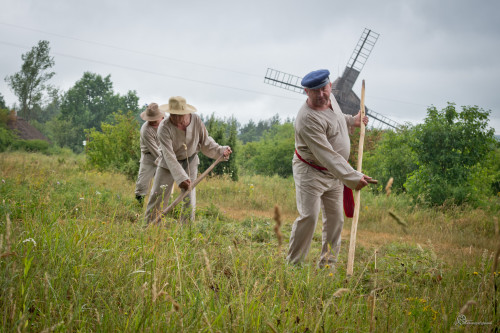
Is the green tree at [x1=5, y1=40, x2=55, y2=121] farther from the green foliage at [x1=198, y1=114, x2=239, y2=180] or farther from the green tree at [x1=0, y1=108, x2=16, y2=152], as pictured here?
the green foliage at [x1=198, y1=114, x2=239, y2=180]

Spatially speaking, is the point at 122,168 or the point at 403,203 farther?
the point at 122,168

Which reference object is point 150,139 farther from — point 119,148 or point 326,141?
point 119,148

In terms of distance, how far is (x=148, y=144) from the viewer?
275 inches

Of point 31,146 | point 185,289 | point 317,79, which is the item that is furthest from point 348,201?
point 31,146

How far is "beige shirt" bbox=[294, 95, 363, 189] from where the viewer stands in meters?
3.79

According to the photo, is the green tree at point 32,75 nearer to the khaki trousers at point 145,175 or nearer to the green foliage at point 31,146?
the green foliage at point 31,146

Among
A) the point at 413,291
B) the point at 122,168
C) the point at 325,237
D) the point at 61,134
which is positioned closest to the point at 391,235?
the point at 325,237

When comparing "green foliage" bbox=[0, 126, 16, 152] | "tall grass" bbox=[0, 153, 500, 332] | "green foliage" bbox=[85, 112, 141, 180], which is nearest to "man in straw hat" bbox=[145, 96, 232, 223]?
"tall grass" bbox=[0, 153, 500, 332]

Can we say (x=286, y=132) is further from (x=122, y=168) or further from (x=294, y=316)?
(x=294, y=316)

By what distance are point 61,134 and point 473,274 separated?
4996cm

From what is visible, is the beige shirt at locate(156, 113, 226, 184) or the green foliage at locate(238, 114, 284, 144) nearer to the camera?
the beige shirt at locate(156, 113, 226, 184)

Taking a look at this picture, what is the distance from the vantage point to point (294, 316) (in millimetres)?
2111

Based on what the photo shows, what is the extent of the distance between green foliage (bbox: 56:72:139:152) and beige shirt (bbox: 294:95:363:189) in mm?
50143

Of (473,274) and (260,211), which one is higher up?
(473,274)
